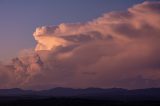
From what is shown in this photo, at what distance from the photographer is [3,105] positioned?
140m

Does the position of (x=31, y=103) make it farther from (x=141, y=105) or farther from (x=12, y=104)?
(x=141, y=105)

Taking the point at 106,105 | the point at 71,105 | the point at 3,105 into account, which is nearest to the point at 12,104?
the point at 3,105

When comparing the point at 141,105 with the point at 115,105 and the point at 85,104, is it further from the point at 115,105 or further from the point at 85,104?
the point at 85,104

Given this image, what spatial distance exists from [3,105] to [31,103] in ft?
35.5

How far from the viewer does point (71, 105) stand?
135750 mm

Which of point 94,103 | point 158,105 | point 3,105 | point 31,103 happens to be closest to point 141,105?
point 158,105

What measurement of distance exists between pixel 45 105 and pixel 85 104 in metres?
15.1

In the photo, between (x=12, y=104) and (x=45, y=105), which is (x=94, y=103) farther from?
(x=12, y=104)

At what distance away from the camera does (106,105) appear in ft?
452

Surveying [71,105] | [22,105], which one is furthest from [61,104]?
[22,105]

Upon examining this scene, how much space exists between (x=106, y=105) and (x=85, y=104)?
795 centimetres

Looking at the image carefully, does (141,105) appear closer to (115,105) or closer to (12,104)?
(115,105)

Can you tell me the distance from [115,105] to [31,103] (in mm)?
32922

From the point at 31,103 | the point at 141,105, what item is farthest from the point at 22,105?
the point at 141,105
